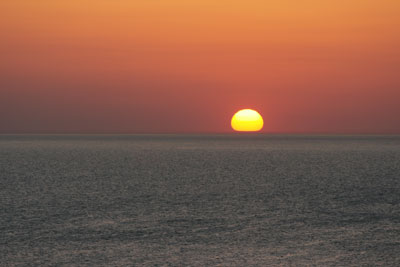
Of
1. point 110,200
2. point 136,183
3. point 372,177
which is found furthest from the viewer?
point 372,177

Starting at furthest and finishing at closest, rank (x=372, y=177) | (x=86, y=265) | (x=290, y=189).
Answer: (x=372, y=177) < (x=290, y=189) < (x=86, y=265)

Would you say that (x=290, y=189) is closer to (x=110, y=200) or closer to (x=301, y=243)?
(x=110, y=200)

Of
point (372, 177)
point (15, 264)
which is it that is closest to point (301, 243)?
point (15, 264)

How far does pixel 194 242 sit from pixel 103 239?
2.17m

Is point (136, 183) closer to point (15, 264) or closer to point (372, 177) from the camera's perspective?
point (372, 177)

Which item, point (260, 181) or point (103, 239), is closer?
point (103, 239)

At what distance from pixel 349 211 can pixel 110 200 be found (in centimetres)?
888

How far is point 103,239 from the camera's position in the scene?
14.2 meters

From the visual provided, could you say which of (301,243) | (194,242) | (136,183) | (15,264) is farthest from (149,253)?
(136,183)

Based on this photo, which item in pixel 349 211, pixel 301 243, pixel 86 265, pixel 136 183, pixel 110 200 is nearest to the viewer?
pixel 86 265

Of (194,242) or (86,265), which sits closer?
(86,265)

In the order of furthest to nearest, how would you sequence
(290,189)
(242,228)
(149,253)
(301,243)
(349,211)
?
(290,189)
(349,211)
(242,228)
(301,243)
(149,253)

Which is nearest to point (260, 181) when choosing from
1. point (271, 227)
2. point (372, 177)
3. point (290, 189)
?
point (290, 189)

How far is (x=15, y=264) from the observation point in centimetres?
1151
